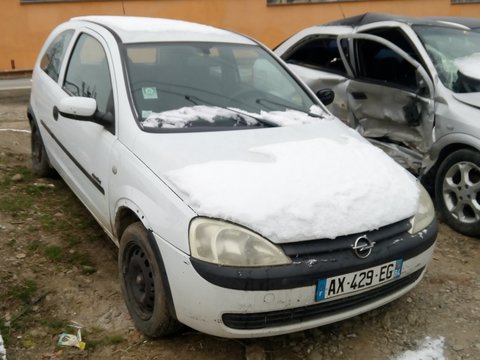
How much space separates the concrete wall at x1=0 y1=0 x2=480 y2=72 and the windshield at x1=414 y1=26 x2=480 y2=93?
24.1ft

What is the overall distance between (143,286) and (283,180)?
940 millimetres

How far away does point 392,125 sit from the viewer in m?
4.92

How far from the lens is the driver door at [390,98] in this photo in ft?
14.7

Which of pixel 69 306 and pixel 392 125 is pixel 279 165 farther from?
pixel 392 125

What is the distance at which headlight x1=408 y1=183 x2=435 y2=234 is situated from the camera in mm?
2768

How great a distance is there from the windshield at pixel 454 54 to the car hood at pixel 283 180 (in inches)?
64.6

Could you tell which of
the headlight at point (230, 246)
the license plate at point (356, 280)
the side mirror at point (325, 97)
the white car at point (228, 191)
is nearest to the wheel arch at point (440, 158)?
the side mirror at point (325, 97)

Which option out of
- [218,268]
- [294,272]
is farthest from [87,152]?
[294,272]

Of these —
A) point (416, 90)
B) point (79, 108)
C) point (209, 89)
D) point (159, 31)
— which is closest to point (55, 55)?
point (159, 31)

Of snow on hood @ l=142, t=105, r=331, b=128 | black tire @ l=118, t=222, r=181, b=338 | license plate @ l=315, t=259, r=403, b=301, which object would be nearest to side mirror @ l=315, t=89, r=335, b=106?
snow on hood @ l=142, t=105, r=331, b=128

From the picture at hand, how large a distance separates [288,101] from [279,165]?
1035 millimetres

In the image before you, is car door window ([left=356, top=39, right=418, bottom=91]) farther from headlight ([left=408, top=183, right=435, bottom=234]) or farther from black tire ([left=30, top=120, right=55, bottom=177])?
black tire ([left=30, top=120, right=55, bottom=177])

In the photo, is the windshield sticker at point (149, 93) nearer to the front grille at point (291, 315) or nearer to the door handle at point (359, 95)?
the front grille at point (291, 315)

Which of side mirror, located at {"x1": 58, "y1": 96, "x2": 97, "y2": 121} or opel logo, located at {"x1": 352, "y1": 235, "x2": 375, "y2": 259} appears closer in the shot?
opel logo, located at {"x1": 352, "y1": 235, "x2": 375, "y2": 259}
